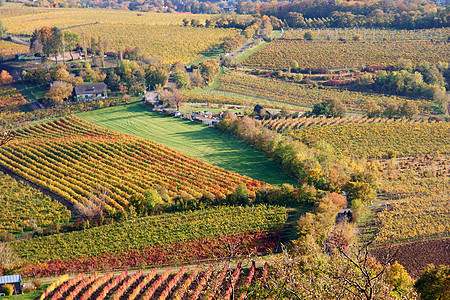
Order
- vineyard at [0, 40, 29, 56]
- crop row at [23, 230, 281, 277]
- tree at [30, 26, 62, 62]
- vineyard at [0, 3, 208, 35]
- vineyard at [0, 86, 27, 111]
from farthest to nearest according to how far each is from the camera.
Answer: vineyard at [0, 3, 208, 35] < vineyard at [0, 40, 29, 56] < tree at [30, 26, 62, 62] < vineyard at [0, 86, 27, 111] < crop row at [23, 230, 281, 277]

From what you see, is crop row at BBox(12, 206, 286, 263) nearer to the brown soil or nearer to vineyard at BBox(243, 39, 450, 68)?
the brown soil

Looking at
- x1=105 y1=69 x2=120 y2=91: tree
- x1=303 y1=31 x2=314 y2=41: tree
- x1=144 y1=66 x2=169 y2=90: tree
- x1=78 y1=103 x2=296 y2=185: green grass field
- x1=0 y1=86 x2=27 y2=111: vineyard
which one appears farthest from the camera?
x1=303 y1=31 x2=314 y2=41: tree

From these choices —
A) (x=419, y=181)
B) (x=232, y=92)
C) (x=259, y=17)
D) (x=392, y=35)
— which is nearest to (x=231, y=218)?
(x=419, y=181)

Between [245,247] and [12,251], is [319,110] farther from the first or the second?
[12,251]

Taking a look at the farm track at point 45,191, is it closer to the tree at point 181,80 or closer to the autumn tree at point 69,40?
the tree at point 181,80

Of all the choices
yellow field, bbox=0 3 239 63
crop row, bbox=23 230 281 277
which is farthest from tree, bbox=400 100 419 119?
yellow field, bbox=0 3 239 63

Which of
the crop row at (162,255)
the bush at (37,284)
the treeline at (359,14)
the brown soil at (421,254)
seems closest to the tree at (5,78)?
the crop row at (162,255)
